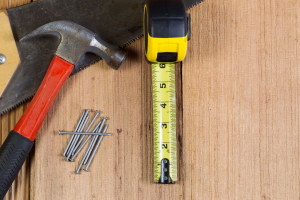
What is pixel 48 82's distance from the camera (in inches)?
37.1

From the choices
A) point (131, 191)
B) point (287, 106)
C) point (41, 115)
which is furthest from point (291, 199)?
point (41, 115)

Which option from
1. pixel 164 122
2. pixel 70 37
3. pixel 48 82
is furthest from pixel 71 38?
pixel 164 122

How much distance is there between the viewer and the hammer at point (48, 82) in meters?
0.92

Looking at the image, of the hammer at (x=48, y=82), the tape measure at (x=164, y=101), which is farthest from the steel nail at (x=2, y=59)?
the tape measure at (x=164, y=101)

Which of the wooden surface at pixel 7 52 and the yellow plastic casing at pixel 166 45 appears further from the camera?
the wooden surface at pixel 7 52

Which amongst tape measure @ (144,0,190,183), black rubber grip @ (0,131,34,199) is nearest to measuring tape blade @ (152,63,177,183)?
tape measure @ (144,0,190,183)

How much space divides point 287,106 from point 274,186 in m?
0.31

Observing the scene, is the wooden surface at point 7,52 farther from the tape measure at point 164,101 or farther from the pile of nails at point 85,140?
the tape measure at point 164,101

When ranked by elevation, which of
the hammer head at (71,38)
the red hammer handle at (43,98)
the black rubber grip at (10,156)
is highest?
the hammer head at (71,38)

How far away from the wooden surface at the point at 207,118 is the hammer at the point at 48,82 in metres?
0.10

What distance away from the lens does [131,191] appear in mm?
1011

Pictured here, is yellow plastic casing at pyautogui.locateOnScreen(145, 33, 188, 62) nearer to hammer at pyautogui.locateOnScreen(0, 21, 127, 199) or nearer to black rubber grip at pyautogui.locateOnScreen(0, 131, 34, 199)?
hammer at pyautogui.locateOnScreen(0, 21, 127, 199)

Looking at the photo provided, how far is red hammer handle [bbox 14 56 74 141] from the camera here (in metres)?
0.93

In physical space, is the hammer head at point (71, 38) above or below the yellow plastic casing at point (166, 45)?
above
